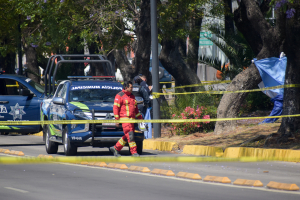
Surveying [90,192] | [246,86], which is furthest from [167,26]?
[90,192]

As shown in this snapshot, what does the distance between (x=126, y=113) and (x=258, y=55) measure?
5.19 meters

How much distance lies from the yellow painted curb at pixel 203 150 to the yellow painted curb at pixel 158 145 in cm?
53

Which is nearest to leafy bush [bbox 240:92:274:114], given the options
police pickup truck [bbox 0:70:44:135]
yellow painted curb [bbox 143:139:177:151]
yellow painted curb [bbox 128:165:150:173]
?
yellow painted curb [bbox 143:139:177:151]

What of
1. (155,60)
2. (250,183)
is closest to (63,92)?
(155,60)

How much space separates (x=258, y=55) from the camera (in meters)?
15.2

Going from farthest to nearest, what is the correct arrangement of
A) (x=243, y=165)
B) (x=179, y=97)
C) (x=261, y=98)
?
(x=261, y=98), (x=179, y=97), (x=243, y=165)

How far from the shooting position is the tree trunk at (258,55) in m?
14.8

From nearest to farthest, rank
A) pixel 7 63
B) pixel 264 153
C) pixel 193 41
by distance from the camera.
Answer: pixel 264 153 → pixel 193 41 → pixel 7 63

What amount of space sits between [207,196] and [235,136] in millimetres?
7043

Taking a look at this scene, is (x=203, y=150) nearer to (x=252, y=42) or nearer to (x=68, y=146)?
(x=68, y=146)

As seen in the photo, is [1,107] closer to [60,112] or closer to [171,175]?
[60,112]

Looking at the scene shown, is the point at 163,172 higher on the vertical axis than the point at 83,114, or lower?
lower

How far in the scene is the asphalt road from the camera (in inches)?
296

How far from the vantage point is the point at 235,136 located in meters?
14.3
